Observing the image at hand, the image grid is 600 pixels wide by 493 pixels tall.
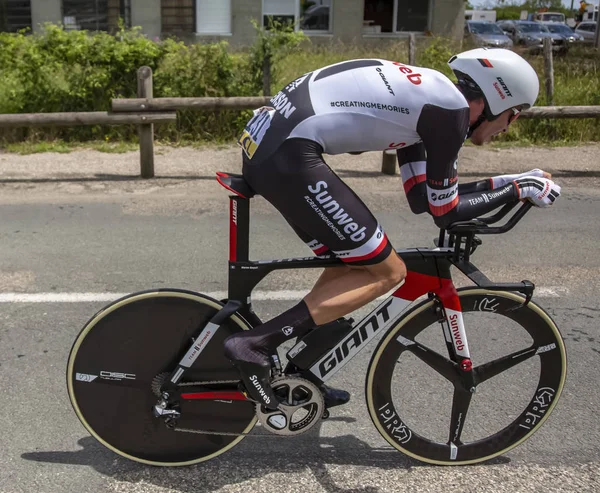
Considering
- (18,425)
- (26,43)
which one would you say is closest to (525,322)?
(18,425)

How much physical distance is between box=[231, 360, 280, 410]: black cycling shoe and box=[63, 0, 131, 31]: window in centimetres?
2563

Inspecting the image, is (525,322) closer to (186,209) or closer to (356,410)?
(356,410)

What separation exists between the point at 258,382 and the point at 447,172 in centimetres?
117

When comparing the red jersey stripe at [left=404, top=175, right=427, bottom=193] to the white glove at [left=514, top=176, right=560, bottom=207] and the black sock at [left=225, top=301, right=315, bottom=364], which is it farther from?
the black sock at [left=225, top=301, right=315, bottom=364]

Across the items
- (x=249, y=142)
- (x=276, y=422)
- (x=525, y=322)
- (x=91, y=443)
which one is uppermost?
(x=249, y=142)

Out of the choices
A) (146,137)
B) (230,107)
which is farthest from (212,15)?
(146,137)

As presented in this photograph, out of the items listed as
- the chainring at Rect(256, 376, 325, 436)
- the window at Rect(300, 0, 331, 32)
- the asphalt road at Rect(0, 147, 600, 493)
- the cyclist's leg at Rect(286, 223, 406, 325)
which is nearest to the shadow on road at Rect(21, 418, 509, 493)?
Answer: the asphalt road at Rect(0, 147, 600, 493)

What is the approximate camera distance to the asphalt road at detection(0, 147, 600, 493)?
3.30 meters

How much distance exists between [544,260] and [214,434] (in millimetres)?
3976

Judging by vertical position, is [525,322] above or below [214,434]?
above

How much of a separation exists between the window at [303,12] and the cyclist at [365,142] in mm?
24917

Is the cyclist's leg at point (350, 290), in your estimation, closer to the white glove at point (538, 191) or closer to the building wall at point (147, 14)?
the white glove at point (538, 191)

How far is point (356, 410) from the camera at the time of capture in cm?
386

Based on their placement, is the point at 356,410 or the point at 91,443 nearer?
the point at 91,443
